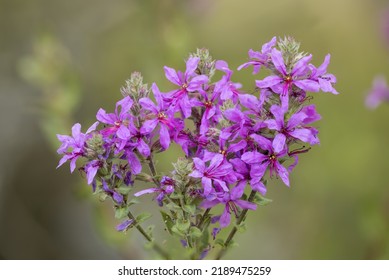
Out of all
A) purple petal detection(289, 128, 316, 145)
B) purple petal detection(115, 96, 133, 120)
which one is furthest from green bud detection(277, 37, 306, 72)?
purple petal detection(115, 96, 133, 120)

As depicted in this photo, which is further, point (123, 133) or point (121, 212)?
point (121, 212)

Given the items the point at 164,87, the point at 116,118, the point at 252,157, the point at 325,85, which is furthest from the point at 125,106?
the point at 164,87

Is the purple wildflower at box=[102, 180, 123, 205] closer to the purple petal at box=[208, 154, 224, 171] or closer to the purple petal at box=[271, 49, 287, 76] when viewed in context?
the purple petal at box=[208, 154, 224, 171]

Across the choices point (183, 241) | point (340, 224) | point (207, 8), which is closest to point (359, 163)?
point (340, 224)

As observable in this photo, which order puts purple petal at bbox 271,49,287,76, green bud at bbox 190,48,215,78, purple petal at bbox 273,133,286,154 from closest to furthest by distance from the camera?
purple petal at bbox 273,133,286,154
purple petal at bbox 271,49,287,76
green bud at bbox 190,48,215,78

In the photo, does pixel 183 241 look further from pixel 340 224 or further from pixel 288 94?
pixel 340 224

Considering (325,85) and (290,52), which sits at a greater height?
(290,52)

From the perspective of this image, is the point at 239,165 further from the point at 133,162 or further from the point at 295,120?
the point at 133,162
